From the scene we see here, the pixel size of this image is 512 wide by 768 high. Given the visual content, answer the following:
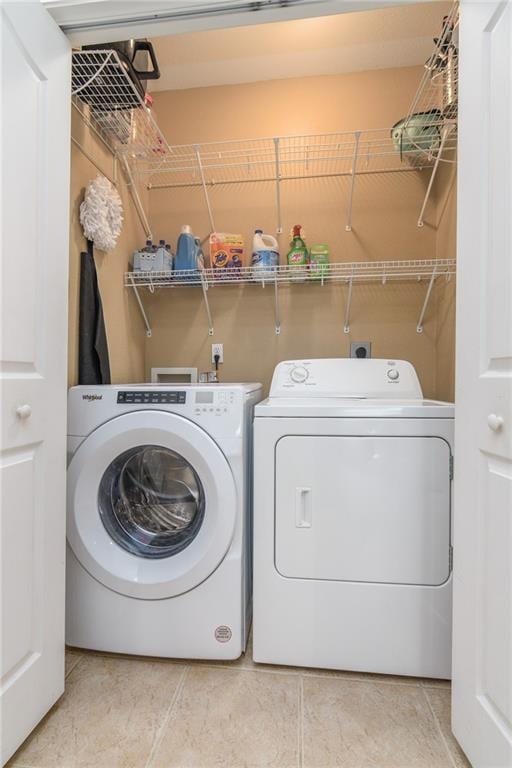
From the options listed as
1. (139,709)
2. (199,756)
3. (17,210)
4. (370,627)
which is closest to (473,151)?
(17,210)

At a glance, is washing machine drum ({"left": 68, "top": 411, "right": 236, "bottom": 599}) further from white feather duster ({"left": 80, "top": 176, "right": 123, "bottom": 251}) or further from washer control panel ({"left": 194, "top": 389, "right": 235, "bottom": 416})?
white feather duster ({"left": 80, "top": 176, "right": 123, "bottom": 251})

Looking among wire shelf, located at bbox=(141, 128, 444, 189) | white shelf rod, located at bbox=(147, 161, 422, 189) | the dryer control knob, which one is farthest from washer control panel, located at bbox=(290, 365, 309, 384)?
white shelf rod, located at bbox=(147, 161, 422, 189)

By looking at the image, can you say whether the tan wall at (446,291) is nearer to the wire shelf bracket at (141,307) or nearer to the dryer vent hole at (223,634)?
the dryer vent hole at (223,634)

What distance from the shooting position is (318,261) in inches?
77.2

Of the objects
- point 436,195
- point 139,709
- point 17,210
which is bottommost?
point 139,709

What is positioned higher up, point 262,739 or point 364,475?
point 364,475

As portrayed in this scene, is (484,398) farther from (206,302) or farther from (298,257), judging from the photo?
(206,302)

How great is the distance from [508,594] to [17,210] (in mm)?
1407

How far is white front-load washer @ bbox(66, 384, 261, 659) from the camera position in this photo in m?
1.27

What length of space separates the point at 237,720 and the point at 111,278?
5.82 ft

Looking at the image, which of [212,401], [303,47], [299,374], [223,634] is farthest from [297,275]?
[223,634]

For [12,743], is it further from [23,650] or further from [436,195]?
[436,195]

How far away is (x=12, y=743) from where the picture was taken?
93 centimetres

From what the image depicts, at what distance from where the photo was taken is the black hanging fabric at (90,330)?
5.23 feet
